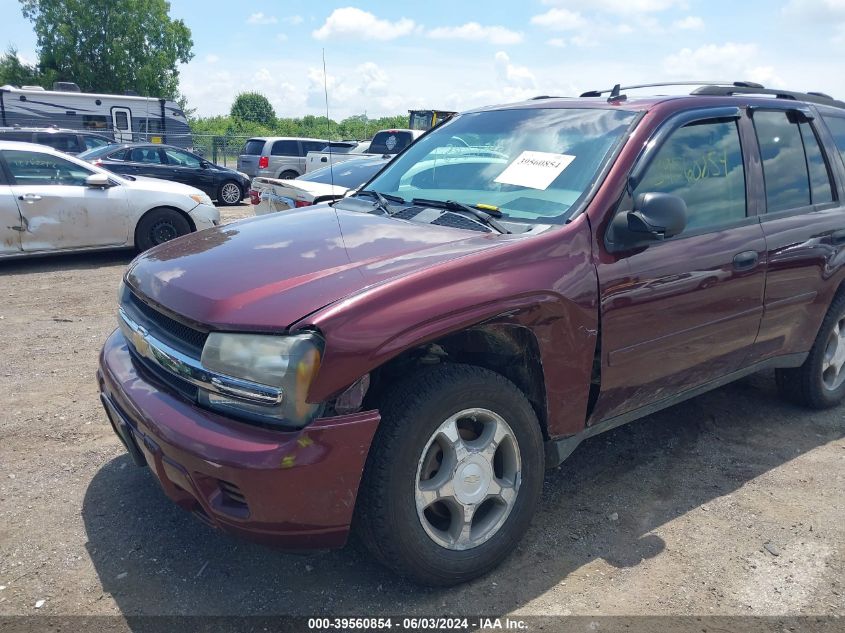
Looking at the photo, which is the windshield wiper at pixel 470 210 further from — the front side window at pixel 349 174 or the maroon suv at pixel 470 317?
the front side window at pixel 349 174

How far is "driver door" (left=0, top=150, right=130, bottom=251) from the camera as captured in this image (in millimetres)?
8219

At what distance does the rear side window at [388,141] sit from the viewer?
1841cm

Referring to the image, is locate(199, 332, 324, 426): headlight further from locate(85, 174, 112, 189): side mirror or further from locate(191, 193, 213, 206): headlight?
locate(191, 193, 213, 206): headlight

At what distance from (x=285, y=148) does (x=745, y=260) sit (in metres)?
19.5

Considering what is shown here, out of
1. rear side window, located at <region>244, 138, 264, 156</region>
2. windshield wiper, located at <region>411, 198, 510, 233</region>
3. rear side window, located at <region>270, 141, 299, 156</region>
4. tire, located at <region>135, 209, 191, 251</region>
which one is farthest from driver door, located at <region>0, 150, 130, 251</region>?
rear side window, located at <region>244, 138, 264, 156</region>

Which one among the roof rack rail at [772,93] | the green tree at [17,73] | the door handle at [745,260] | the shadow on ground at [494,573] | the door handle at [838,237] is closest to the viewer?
the shadow on ground at [494,573]

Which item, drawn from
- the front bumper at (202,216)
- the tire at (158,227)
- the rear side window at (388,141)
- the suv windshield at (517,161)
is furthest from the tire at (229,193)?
the suv windshield at (517,161)

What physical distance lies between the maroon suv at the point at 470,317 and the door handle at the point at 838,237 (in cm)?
1

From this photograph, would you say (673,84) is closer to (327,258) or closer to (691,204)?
(691,204)

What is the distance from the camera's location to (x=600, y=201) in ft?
9.73

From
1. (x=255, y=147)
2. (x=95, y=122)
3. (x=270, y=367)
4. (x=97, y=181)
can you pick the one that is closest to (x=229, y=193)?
(x=255, y=147)

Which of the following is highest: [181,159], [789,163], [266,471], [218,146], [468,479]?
[218,146]

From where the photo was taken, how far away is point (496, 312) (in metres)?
2.55

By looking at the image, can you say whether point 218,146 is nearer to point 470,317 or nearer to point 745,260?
point 745,260
